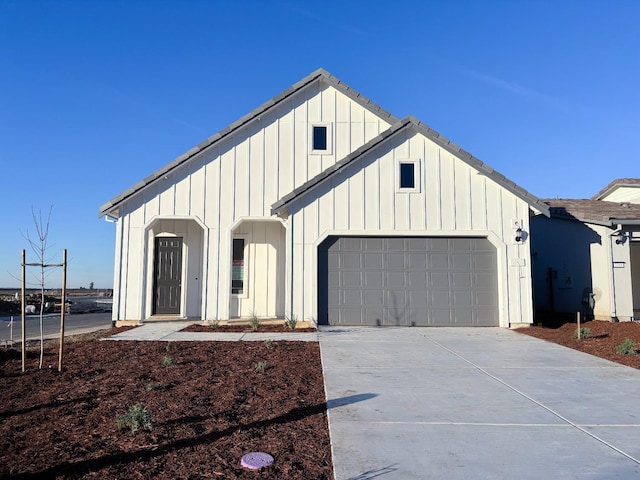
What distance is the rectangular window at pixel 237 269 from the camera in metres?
13.7

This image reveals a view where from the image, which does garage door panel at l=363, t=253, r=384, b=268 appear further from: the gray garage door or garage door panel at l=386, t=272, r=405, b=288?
garage door panel at l=386, t=272, r=405, b=288

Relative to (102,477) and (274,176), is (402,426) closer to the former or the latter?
(102,477)

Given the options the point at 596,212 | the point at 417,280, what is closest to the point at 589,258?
the point at 596,212

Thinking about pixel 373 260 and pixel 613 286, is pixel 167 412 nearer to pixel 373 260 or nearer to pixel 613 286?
pixel 373 260

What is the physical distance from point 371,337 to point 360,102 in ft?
24.2

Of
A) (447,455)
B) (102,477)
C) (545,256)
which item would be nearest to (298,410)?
(447,455)

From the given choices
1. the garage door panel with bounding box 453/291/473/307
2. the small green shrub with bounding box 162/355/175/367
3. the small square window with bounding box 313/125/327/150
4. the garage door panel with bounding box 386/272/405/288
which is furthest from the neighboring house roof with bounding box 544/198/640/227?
the small green shrub with bounding box 162/355/175/367

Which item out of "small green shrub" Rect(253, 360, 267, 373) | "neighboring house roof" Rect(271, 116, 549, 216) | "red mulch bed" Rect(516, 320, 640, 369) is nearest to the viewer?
"small green shrub" Rect(253, 360, 267, 373)

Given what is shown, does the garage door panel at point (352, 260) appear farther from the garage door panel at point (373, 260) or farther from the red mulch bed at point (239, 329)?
the red mulch bed at point (239, 329)

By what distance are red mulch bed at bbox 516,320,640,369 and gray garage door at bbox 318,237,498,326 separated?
146 cm

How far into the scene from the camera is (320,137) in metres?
13.7

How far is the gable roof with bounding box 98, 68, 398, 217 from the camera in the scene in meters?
12.3

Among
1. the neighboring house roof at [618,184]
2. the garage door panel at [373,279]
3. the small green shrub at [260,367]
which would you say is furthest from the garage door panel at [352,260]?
the neighboring house roof at [618,184]

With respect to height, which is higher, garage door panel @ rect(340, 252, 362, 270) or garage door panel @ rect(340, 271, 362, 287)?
garage door panel @ rect(340, 252, 362, 270)
